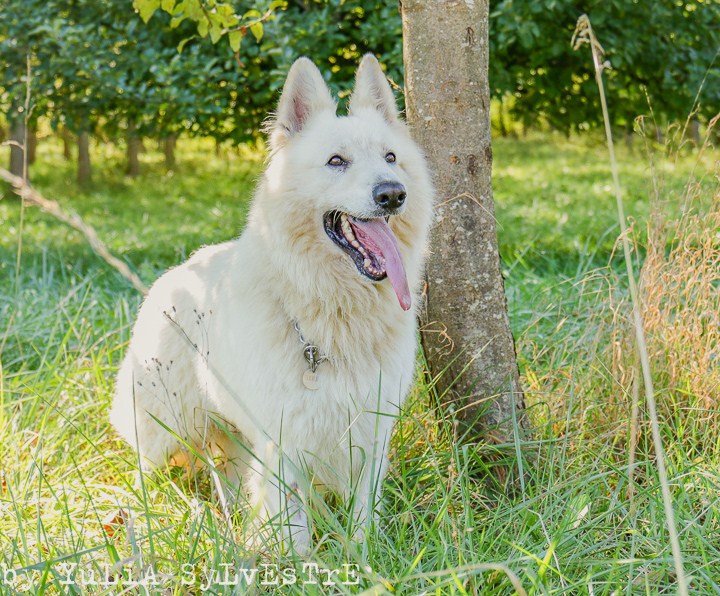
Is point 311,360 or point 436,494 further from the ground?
point 311,360

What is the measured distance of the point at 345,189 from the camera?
2848mm

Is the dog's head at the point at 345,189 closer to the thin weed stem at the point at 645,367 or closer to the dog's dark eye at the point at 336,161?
the dog's dark eye at the point at 336,161

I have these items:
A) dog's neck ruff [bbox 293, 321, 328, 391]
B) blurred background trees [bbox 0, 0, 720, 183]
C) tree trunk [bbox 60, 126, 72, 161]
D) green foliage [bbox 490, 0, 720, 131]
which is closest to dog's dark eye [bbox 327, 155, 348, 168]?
dog's neck ruff [bbox 293, 321, 328, 391]

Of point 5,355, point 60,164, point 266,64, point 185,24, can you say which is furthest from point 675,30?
point 60,164

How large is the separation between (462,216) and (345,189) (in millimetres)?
A: 666

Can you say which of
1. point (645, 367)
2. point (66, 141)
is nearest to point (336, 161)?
point (645, 367)

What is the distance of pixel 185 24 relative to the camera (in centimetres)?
789

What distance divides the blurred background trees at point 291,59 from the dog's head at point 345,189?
3.96 m

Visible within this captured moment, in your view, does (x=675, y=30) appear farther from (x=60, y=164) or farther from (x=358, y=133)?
(x=60, y=164)

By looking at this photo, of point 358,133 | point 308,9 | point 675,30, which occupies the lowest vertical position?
point 358,133

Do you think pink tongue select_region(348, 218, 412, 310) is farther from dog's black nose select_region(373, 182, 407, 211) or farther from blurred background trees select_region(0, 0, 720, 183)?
blurred background trees select_region(0, 0, 720, 183)

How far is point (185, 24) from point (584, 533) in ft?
22.5

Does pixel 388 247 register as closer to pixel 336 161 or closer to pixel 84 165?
pixel 336 161

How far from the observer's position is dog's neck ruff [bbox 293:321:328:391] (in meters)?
2.80
